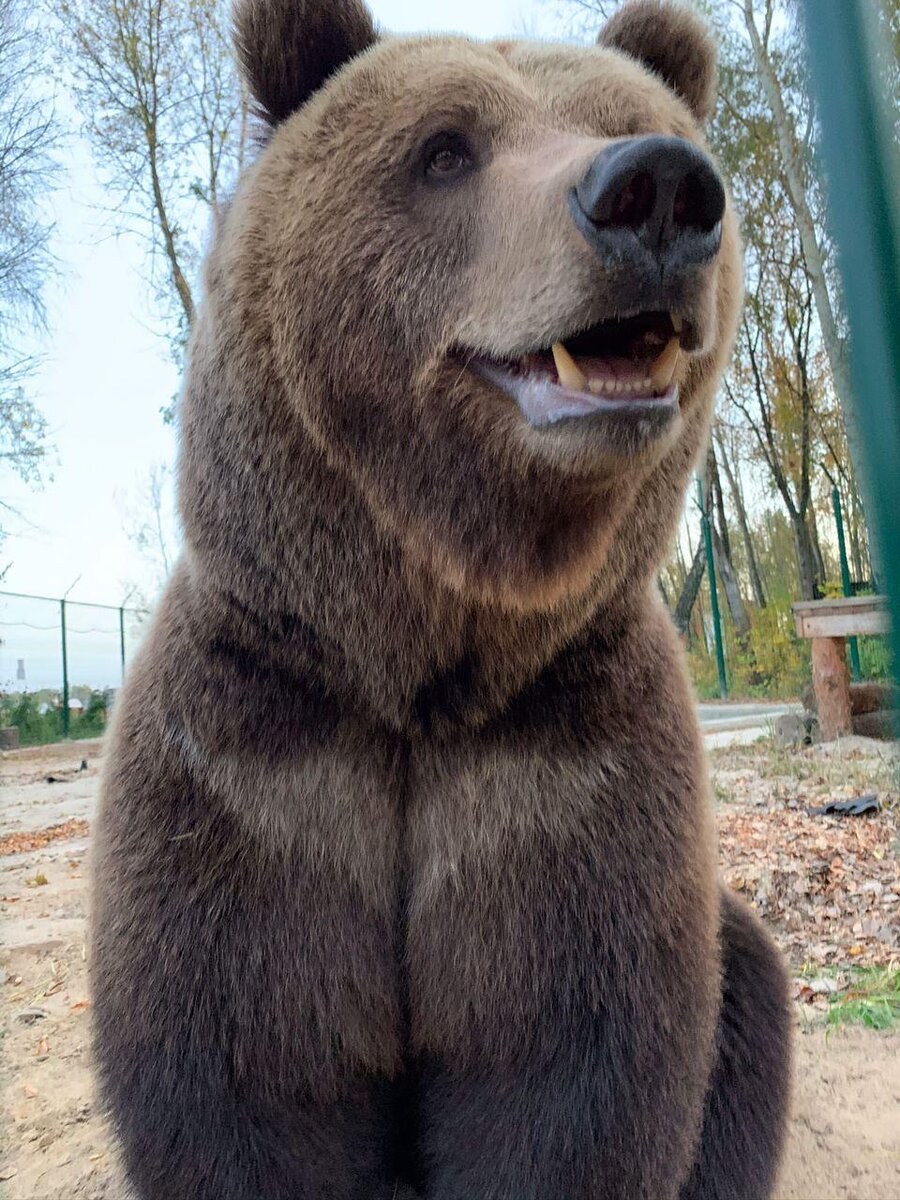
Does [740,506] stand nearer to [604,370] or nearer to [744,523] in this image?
[744,523]

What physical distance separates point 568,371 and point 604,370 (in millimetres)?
53

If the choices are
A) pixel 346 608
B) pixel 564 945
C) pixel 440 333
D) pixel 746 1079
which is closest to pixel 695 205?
pixel 440 333

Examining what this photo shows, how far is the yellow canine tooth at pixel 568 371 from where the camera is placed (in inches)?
50.1

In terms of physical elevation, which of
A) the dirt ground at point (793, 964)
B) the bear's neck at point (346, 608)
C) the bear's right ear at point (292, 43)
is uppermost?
the bear's right ear at point (292, 43)

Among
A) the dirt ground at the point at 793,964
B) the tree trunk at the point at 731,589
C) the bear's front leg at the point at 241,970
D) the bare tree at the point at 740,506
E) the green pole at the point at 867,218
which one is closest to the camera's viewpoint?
the green pole at the point at 867,218

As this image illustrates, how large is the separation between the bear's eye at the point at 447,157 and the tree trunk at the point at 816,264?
0.46 metres

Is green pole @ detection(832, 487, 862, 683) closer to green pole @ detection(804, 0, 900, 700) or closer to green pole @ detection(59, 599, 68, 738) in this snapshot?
green pole @ detection(804, 0, 900, 700)

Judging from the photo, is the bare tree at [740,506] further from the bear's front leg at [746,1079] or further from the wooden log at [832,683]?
the bear's front leg at [746,1079]

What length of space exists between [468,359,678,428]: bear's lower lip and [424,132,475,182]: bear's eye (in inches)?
13.5

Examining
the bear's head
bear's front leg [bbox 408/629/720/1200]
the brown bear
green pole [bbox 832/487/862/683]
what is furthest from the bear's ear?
bear's front leg [bbox 408/629/720/1200]

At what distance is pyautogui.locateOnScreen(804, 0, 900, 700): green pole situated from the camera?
571 millimetres

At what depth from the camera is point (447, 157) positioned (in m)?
1.51

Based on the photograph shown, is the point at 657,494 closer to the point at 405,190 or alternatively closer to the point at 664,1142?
the point at 405,190

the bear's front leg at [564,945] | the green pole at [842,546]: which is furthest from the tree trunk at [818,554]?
the bear's front leg at [564,945]
